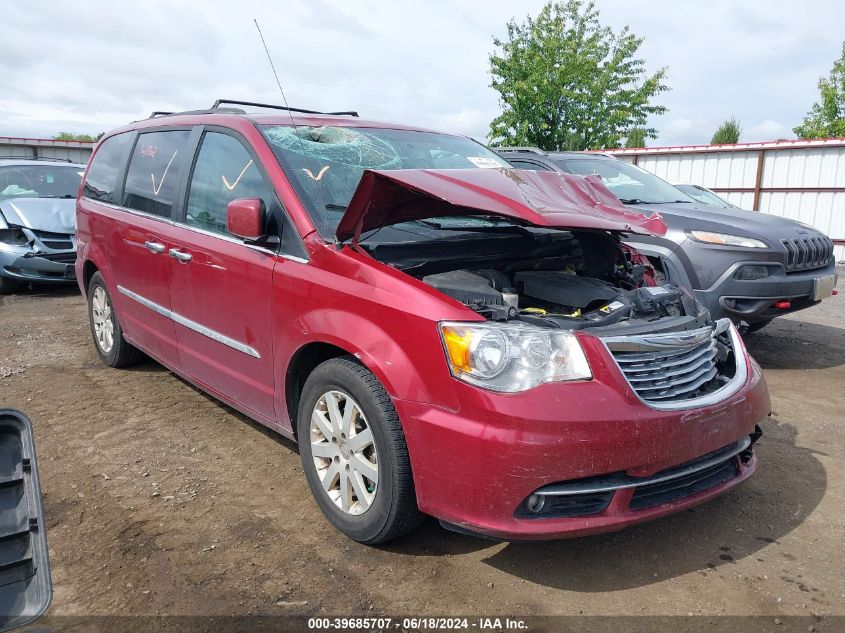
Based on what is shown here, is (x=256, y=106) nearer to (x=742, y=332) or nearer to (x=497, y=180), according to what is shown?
(x=497, y=180)

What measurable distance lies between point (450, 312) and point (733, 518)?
173cm

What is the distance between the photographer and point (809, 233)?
566 centimetres

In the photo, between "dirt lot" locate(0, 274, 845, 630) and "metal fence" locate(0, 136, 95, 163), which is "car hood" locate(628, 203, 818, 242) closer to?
"dirt lot" locate(0, 274, 845, 630)

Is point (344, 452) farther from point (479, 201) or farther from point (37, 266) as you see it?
point (37, 266)

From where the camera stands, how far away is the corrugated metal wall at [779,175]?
13.9 metres

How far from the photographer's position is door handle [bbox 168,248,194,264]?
142 inches

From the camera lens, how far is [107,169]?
4.94 meters

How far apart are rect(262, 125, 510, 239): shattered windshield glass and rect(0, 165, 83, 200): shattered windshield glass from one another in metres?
6.90

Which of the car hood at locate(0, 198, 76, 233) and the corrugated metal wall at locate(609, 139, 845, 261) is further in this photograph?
the corrugated metal wall at locate(609, 139, 845, 261)

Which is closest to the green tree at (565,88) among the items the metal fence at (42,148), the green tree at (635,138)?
the green tree at (635,138)

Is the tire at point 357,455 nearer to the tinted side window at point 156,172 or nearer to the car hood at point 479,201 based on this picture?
the car hood at point 479,201

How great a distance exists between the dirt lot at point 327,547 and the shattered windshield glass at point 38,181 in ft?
19.3

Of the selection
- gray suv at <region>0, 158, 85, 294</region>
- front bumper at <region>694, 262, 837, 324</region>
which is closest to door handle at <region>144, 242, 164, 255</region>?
front bumper at <region>694, 262, 837, 324</region>

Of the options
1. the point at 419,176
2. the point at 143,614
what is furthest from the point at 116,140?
the point at 143,614
